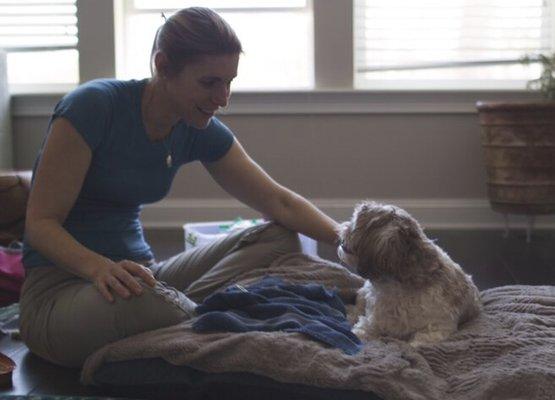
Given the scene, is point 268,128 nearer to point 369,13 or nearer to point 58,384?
point 369,13

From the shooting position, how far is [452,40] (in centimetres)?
505

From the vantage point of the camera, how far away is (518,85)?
5035mm

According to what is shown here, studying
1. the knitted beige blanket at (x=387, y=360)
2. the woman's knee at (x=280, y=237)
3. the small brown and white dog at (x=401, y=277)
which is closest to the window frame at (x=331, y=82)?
the woman's knee at (x=280, y=237)

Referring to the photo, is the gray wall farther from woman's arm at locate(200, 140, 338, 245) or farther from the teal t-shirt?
the teal t-shirt

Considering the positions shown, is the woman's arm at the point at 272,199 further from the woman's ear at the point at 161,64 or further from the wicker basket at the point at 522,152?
the wicker basket at the point at 522,152

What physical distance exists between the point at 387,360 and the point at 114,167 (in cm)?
98

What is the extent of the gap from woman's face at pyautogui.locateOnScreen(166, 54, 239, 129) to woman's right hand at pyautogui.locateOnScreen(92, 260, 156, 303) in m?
0.49

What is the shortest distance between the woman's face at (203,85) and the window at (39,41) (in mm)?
3148

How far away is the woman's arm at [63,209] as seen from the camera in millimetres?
2154

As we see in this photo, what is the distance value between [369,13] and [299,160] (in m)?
1.01

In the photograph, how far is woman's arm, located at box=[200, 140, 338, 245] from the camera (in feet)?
9.05

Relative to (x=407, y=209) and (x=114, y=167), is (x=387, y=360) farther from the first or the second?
(x=407, y=209)

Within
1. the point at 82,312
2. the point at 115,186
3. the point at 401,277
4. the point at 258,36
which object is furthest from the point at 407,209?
the point at 82,312

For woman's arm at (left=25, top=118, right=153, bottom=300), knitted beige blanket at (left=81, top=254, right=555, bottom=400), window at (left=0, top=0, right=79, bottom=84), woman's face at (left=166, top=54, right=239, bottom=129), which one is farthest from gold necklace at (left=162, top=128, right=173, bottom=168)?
window at (left=0, top=0, right=79, bottom=84)
